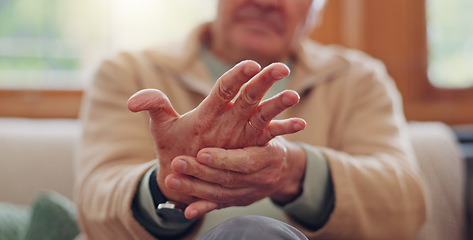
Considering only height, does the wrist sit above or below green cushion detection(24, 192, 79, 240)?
above

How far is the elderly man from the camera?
691 mm

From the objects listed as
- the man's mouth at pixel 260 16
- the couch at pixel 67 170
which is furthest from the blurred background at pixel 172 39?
the man's mouth at pixel 260 16

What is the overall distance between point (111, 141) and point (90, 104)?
14 cm

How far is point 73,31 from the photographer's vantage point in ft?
6.05

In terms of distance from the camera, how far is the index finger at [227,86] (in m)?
0.64

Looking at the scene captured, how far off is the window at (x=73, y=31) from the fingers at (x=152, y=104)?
1208 millimetres

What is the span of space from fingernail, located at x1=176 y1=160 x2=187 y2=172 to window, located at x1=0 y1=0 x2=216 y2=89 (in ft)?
4.04

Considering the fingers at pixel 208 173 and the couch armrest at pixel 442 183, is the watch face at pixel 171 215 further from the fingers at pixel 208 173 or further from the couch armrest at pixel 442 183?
the couch armrest at pixel 442 183

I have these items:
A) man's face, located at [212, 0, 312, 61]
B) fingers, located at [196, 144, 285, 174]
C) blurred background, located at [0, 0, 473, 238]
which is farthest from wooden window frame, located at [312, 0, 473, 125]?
fingers, located at [196, 144, 285, 174]

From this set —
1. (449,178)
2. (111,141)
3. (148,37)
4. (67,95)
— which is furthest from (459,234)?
(67,95)

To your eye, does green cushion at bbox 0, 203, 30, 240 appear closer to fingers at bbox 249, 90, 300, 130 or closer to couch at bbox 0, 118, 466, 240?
couch at bbox 0, 118, 466, 240

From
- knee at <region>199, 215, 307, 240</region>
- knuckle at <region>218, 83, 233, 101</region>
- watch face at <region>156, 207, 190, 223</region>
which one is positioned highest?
knuckle at <region>218, 83, 233, 101</region>

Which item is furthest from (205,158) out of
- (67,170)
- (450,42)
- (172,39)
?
(450,42)

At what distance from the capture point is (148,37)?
1.84 m
